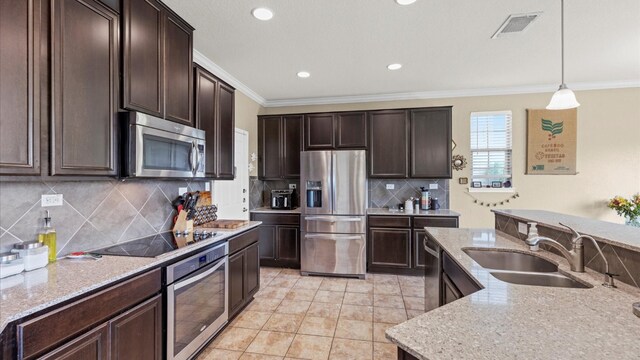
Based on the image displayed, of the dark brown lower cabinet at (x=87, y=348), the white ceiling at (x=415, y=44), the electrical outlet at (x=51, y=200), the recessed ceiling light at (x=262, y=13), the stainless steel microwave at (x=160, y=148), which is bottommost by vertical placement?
the dark brown lower cabinet at (x=87, y=348)

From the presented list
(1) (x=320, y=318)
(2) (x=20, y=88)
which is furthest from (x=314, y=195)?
(2) (x=20, y=88)

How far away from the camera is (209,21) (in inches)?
96.2

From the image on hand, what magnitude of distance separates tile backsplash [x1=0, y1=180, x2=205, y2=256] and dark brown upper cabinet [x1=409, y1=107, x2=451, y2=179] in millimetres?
3182

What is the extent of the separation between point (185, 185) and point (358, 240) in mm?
2279

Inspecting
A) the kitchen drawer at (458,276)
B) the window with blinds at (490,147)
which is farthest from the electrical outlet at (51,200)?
the window with blinds at (490,147)

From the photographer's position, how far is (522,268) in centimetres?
191

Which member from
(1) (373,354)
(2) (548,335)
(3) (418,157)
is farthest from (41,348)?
(3) (418,157)

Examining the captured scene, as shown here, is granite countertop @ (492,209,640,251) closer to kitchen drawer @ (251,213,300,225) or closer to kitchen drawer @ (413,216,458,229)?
kitchen drawer @ (413,216,458,229)

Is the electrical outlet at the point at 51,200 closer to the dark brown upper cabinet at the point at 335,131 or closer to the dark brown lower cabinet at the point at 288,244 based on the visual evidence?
the dark brown lower cabinet at the point at 288,244

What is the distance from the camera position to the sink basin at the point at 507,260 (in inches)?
72.9

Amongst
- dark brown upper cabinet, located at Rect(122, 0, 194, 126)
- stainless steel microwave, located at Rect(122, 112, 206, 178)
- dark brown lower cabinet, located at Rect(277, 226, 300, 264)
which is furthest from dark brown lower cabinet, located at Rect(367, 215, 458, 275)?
dark brown upper cabinet, located at Rect(122, 0, 194, 126)

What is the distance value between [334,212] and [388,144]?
4.29 ft

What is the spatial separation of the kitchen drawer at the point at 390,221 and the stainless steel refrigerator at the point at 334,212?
0.23 meters

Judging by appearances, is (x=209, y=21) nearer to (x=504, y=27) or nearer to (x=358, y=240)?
(x=504, y=27)
